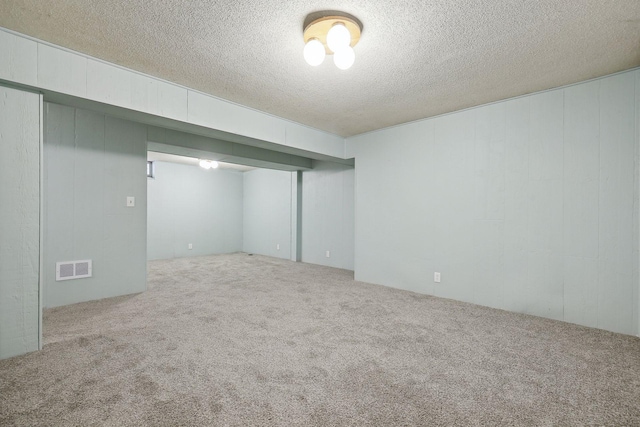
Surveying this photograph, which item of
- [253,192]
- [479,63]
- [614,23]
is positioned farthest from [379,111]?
[253,192]

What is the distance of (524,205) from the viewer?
10.5 feet

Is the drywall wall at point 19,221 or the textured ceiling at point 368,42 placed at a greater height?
the textured ceiling at point 368,42

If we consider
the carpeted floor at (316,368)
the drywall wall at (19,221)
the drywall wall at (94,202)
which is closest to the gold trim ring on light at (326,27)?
the drywall wall at (19,221)

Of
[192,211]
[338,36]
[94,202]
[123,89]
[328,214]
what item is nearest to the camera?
[338,36]

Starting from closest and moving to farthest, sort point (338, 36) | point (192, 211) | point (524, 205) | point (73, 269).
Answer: point (338, 36) < point (524, 205) < point (73, 269) < point (192, 211)

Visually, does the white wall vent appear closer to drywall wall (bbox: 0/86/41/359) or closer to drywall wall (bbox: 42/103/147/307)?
drywall wall (bbox: 42/103/147/307)

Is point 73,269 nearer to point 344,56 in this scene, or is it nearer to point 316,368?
point 316,368

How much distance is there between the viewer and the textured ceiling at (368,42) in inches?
73.0

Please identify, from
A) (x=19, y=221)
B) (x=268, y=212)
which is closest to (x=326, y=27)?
(x=19, y=221)

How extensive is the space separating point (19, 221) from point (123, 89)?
54.3 inches

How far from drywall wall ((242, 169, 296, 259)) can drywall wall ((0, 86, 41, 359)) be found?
4.96 meters

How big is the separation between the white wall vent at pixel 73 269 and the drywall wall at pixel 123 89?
1.98 metres

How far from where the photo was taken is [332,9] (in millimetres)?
1869

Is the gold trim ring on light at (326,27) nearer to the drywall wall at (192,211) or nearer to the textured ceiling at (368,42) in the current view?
the textured ceiling at (368,42)
